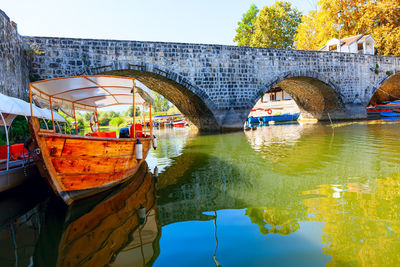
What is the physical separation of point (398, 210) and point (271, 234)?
4.60 ft

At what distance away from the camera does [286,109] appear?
2498cm

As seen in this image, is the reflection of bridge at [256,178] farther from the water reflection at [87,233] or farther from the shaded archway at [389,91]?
the shaded archway at [389,91]

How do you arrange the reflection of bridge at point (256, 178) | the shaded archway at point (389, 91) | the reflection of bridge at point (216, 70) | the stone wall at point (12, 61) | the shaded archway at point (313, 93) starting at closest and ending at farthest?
1. the reflection of bridge at point (256, 178)
2. the stone wall at point (12, 61)
3. the reflection of bridge at point (216, 70)
4. the shaded archway at point (313, 93)
5. the shaded archway at point (389, 91)

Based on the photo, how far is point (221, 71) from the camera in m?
12.9

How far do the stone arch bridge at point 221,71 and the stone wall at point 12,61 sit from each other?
0.65 meters

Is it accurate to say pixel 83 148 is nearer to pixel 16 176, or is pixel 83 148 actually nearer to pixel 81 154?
pixel 81 154

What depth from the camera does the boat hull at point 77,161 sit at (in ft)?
10.9

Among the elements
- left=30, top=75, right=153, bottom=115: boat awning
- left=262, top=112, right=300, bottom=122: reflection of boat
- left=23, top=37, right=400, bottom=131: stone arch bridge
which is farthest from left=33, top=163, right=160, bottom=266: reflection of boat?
left=262, top=112, right=300, bottom=122: reflection of boat

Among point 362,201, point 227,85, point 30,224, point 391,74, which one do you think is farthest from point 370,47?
point 30,224

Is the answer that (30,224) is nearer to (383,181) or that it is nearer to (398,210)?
(398,210)

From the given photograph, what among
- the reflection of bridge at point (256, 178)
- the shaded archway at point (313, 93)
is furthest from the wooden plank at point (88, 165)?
the shaded archway at point (313, 93)

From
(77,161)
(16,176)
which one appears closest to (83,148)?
(77,161)

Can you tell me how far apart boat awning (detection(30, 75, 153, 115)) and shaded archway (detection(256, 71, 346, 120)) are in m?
9.48

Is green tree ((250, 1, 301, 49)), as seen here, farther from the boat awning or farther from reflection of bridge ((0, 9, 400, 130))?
the boat awning
